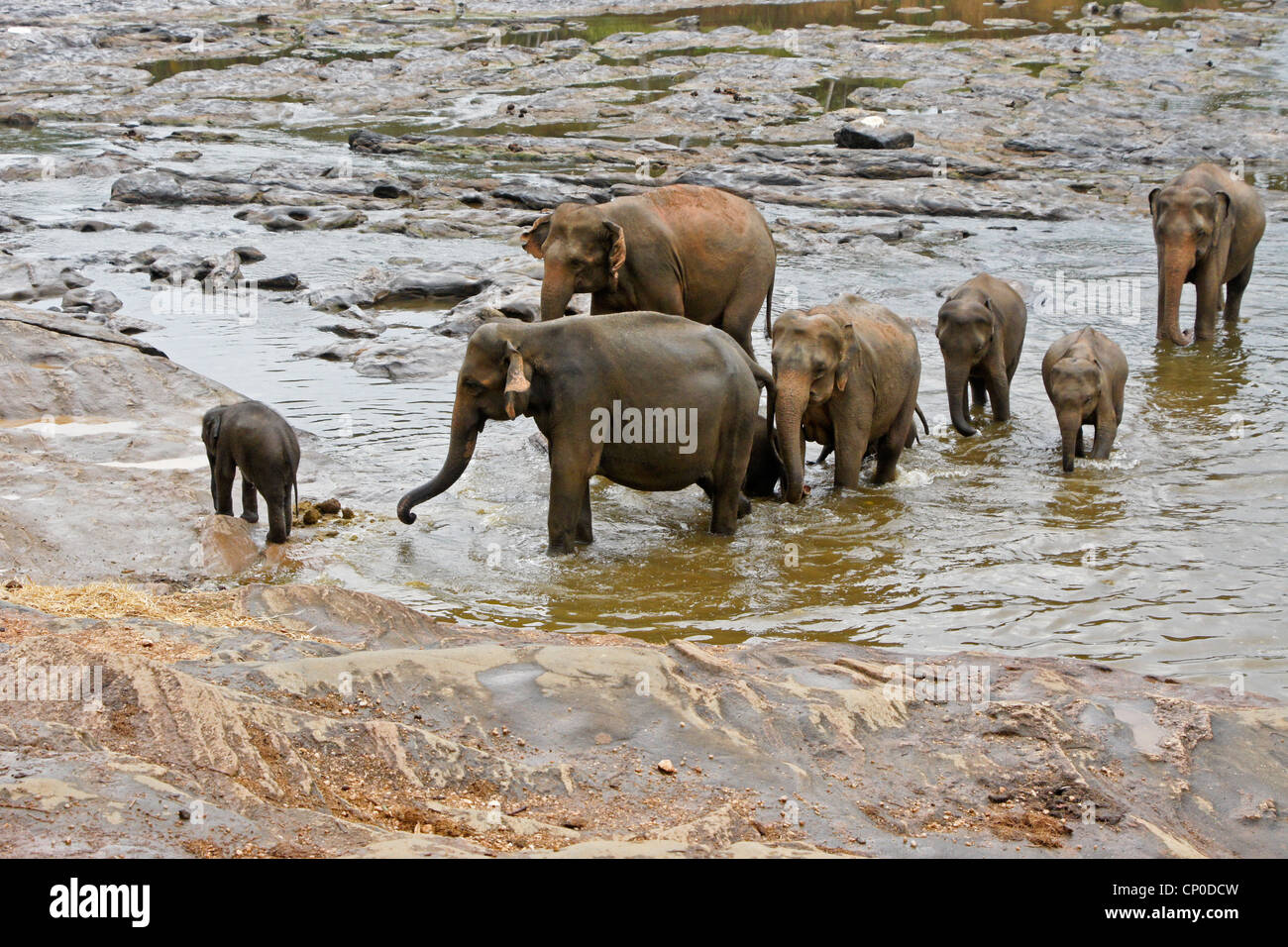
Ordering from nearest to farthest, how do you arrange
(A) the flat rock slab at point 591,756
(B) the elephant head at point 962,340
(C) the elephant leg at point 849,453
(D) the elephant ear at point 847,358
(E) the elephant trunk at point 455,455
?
(A) the flat rock slab at point 591,756, (E) the elephant trunk at point 455,455, (D) the elephant ear at point 847,358, (C) the elephant leg at point 849,453, (B) the elephant head at point 962,340

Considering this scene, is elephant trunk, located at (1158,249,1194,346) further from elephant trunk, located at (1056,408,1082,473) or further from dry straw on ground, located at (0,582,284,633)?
dry straw on ground, located at (0,582,284,633)

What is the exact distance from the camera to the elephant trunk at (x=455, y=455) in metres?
9.27

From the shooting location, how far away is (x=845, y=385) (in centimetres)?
1027

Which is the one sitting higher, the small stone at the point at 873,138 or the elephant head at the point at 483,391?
the small stone at the point at 873,138

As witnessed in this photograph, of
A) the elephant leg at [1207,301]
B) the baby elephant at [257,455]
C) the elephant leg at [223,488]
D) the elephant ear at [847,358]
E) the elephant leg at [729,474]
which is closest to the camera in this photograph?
the baby elephant at [257,455]

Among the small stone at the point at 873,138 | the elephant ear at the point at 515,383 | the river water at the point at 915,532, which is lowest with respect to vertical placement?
the river water at the point at 915,532

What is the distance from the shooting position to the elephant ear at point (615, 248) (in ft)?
37.7

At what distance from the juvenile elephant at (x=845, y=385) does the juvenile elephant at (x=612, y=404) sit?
43 centimetres

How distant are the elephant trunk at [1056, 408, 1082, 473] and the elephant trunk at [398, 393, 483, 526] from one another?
15.5 ft

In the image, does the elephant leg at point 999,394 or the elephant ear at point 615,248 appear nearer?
the elephant ear at point 615,248

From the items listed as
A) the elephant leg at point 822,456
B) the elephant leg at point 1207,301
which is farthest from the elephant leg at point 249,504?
the elephant leg at point 1207,301

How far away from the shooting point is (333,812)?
14.9ft

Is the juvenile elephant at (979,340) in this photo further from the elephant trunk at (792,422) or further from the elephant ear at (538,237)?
the elephant ear at (538,237)
